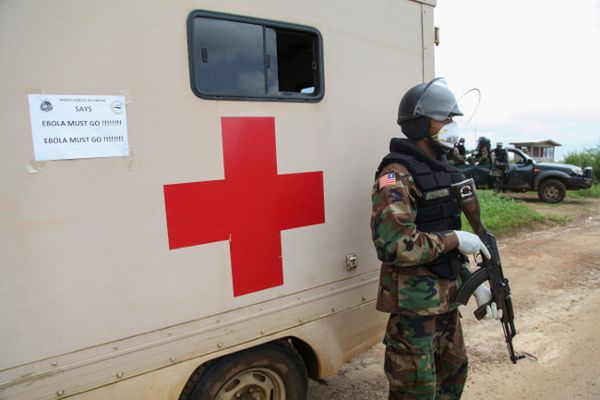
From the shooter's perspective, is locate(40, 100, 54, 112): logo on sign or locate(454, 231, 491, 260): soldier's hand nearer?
locate(40, 100, 54, 112): logo on sign

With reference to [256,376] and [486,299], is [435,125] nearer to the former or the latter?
[486,299]

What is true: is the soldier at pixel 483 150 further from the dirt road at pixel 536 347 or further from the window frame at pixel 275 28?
the window frame at pixel 275 28

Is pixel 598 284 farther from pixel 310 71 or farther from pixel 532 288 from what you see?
pixel 310 71

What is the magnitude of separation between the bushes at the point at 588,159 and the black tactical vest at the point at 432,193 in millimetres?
16257

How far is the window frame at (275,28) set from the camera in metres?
1.68

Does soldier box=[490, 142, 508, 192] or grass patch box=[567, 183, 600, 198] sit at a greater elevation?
soldier box=[490, 142, 508, 192]

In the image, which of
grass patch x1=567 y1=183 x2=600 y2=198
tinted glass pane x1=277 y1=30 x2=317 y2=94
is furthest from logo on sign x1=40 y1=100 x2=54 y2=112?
grass patch x1=567 y1=183 x2=600 y2=198

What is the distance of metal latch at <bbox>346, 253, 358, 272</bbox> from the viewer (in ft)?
7.57

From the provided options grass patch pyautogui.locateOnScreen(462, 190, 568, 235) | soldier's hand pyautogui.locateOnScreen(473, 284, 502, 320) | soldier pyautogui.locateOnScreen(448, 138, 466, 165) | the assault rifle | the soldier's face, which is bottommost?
grass patch pyautogui.locateOnScreen(462, 190, 568, 235)

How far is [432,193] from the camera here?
6.67 feet

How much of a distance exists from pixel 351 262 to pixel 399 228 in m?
0.54

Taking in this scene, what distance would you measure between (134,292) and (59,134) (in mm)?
643

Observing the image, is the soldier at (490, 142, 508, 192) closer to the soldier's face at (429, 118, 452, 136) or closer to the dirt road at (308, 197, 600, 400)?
the dirt road at (308, 197, 600, 400)

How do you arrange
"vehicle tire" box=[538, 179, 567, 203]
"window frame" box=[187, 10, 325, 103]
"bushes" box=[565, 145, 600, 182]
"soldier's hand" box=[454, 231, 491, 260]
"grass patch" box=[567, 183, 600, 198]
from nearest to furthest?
"window frame" box=[187, 10, 325, 103], "soldier's hand" box=[454, 231, 491, 260], "vehicle tire" box=[538, 179, 567, 203], "grass patch" box=[567, 183, 600, 198], "bushes" box=[565, 145, 600, 182]
